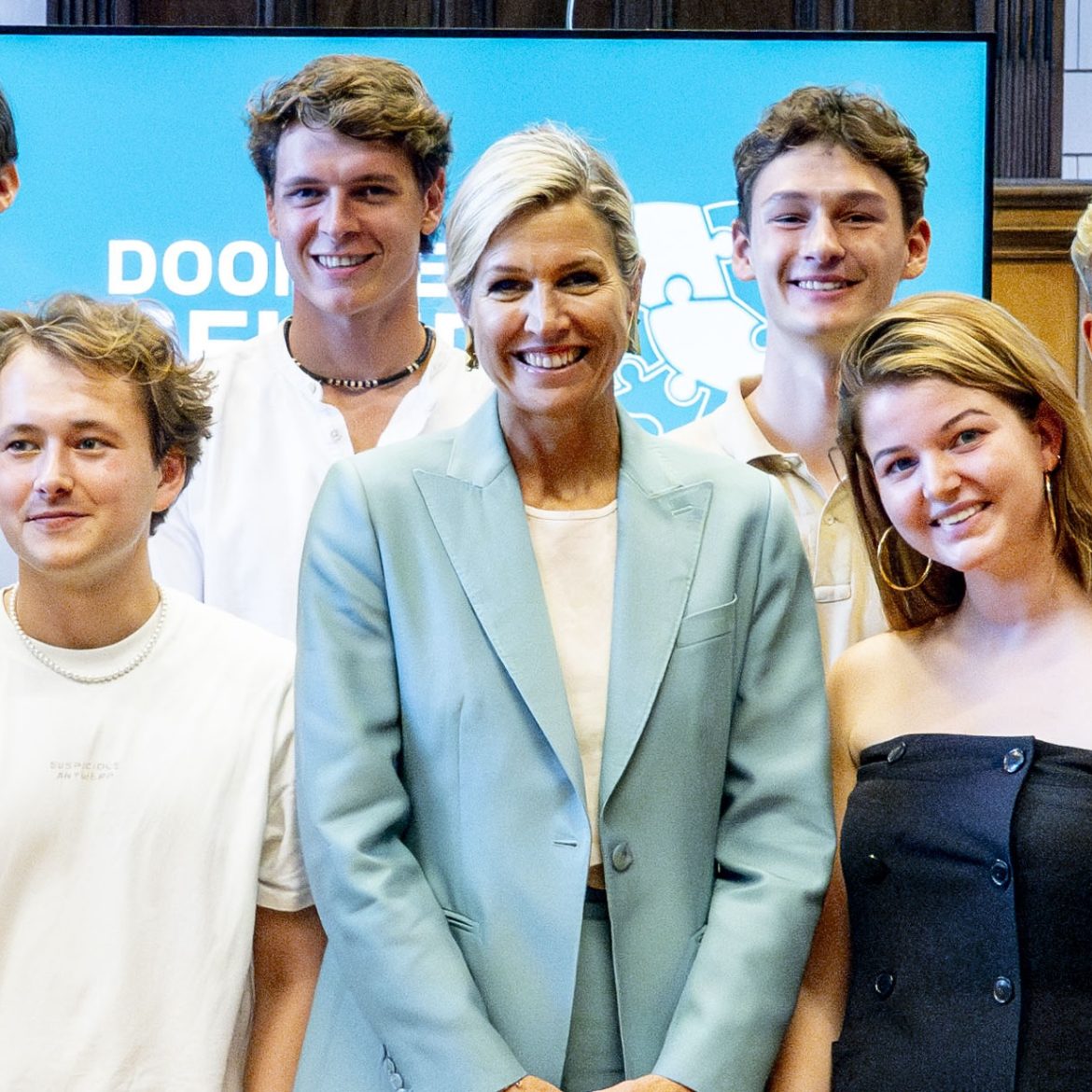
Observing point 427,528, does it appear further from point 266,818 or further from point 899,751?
point 899,751

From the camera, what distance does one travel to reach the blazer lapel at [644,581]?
1919 millimetres

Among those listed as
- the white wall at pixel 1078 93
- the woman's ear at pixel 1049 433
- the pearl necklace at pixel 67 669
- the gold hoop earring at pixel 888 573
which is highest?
the white wall at pixel 1078 93

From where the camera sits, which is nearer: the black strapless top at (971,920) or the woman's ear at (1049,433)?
the black strapless top at (971,920)

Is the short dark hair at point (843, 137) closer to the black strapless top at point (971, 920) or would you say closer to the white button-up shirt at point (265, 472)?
the white button-up shirt at point (265, 472)

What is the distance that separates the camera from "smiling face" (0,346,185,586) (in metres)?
2.03

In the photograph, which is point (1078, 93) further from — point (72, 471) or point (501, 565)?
point (72, 471)

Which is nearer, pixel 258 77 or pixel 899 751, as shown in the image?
pixel 899 751

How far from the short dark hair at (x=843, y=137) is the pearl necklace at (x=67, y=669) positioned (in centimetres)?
116

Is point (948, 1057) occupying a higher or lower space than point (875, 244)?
lower

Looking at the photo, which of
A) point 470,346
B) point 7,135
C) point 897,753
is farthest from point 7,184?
point 897,753

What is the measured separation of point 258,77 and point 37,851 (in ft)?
4.90

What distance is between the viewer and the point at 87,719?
6.66 ft

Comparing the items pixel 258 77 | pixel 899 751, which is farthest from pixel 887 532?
pixel 258 77

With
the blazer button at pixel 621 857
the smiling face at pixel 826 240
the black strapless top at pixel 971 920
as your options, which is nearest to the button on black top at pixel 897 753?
the black strapless top at pixel 971 920
